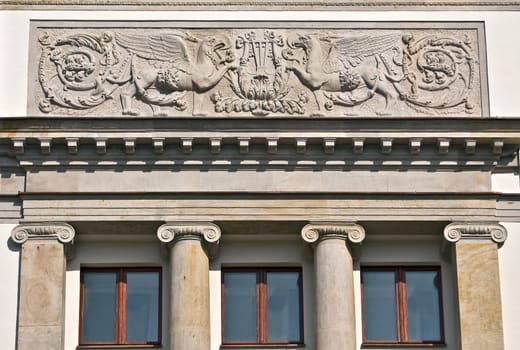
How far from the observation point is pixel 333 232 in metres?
35.2

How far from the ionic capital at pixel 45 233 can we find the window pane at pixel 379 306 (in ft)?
20.5

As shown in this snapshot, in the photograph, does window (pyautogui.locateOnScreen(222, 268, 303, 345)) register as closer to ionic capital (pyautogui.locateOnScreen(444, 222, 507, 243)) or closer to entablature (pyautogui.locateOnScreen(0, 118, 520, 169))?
entablature (pyautogui.locateOnScreen(0, 118, 520, 169))

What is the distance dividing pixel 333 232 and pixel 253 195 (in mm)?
1821

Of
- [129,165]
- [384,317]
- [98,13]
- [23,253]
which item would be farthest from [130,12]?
[384,317]

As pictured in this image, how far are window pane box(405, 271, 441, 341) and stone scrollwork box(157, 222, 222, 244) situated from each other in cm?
420

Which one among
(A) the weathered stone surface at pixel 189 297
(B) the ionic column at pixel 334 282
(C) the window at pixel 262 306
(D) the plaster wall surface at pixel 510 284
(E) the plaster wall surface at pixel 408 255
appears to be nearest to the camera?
(A) the weathered stone surface at pixel 189 297

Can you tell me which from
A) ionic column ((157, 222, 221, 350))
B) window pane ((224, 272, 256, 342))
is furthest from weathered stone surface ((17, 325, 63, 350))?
window pane ((224, 272, 256, 342))

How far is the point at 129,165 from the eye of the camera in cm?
3559

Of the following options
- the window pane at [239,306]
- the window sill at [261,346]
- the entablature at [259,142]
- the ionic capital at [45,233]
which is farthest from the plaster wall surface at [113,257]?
the entablature at [259,142]

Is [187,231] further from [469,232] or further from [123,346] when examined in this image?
[469,232]

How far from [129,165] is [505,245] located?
26.0 feet

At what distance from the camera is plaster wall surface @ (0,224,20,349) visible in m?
34.5

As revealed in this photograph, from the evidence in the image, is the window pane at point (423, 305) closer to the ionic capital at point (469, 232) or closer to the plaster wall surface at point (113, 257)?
the ionic capital at point (469, 232)

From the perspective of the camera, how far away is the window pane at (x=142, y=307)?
35.3 metres
